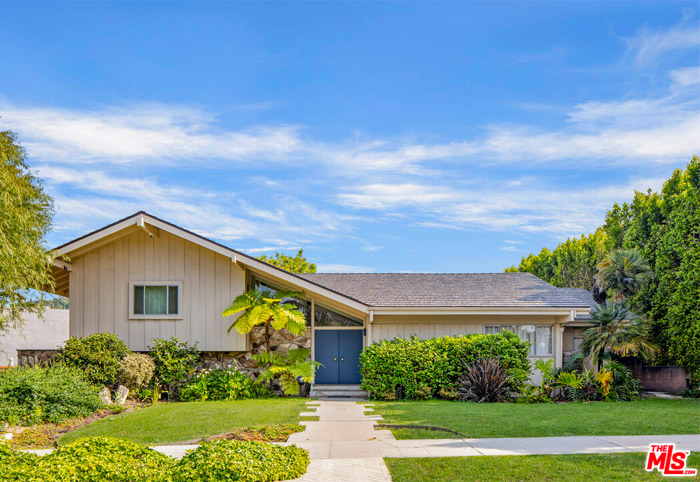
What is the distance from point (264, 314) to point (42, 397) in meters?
5.72

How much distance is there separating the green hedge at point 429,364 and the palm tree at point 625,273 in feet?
18.0

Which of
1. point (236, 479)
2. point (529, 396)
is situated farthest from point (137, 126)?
point (529, 396)

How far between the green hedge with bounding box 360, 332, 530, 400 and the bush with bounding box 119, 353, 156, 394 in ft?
18.4

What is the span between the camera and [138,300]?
16984mm

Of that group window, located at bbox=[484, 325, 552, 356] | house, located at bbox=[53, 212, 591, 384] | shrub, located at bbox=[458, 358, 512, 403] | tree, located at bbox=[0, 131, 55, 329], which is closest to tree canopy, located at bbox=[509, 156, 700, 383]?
house, located at bbox=[53, 212, 591, 384]

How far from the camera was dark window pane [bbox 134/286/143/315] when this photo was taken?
16953 millimetres

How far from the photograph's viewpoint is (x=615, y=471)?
716 cm

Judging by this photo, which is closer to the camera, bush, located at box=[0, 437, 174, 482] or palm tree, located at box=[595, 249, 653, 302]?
bush, located at box=[0, 437, 174, 482]

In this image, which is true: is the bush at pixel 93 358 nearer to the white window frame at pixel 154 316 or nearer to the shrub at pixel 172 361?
the shrub at pixel 172 361

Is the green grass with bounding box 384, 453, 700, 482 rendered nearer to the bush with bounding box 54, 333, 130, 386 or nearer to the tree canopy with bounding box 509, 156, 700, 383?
the bush with bounding box 54, 333, 130, 386

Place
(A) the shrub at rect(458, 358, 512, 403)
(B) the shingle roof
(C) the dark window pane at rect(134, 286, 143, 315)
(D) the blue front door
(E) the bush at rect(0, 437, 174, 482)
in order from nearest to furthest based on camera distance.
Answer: (E) the bush at rect(0, 437, 174, 482), (A) the shrub at rect(458, 358, 512, 403), (C) the dark window pane at rect(134, 286, 143, 315), (B) the shingle roof, (D) the blue front door

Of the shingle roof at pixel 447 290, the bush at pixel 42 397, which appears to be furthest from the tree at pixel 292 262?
the bush at pixel 42 397

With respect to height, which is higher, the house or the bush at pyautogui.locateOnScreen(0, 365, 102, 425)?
the house

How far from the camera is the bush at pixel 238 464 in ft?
21.5
